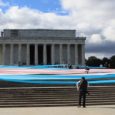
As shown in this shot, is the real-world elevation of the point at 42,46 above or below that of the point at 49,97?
above

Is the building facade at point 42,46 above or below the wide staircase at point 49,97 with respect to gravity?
above

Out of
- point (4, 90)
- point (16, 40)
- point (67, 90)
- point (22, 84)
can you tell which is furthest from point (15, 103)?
point (16, 40)

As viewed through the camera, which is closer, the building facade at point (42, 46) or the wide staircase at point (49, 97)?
the wide staircase at point (49, 97)

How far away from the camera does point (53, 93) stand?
26141mm

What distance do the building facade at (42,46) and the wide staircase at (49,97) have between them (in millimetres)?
103285

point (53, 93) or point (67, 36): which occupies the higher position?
point (67, 36)

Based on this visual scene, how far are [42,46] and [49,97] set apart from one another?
107719mm

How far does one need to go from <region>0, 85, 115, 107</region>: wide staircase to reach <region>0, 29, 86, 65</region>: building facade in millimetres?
103285

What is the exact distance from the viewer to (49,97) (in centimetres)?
2548

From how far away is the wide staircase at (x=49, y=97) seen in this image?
24.5 meters

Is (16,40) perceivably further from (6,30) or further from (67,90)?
(67,90)

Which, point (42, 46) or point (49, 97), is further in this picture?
point (42, 46)

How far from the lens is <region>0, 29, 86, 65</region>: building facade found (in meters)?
130
